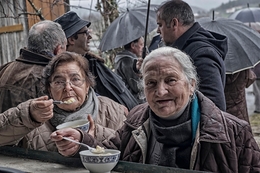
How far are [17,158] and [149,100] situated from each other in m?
0.85

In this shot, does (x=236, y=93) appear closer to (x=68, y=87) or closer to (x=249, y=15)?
(x=68, y=87)

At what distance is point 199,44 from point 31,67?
130cm

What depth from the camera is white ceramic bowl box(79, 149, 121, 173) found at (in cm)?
210

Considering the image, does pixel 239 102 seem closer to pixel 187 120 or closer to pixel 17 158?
pixel 187 120

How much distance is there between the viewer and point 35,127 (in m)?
2.48

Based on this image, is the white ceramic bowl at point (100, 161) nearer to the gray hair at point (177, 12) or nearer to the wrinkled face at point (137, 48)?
the gray hair at point (177, 12)

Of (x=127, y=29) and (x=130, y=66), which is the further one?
(x=127, y=29)

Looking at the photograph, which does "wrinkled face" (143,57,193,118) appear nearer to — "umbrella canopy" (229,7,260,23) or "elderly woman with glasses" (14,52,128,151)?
"elderly woman with glasses" (14,52,128,151)

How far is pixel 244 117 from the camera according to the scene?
4.41 m

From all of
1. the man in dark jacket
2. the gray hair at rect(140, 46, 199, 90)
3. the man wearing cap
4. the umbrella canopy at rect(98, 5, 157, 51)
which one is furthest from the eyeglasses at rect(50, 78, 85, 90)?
the umbrella canopy at rect(98, 5, 157, 51)

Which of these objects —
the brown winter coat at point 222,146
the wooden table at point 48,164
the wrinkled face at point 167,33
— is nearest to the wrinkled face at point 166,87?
the brown winter coat at point 222,146

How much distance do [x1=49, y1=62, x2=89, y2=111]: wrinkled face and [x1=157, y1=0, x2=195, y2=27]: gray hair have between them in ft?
3.15

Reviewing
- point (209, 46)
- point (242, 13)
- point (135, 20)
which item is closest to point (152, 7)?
point (135, 20)

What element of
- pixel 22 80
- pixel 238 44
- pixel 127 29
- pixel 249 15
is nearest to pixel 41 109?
pixel 22 80
